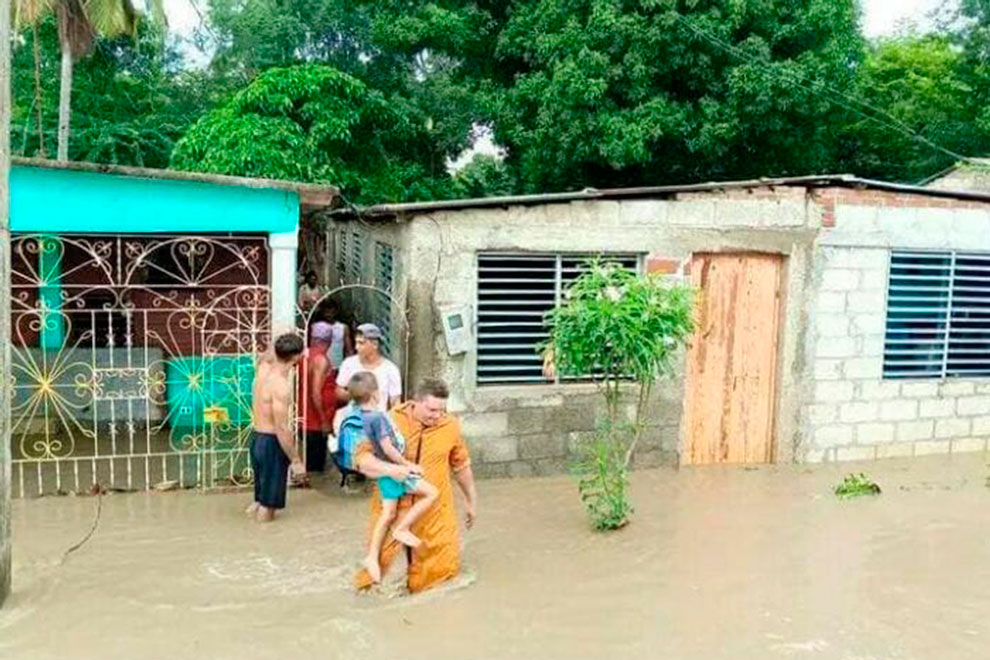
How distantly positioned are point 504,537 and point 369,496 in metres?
1.47

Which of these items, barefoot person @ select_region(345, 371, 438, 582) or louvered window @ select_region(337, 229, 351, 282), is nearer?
barefoot person @ select_region(345, 371, 438, 582)

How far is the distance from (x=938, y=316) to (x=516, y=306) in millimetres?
4482

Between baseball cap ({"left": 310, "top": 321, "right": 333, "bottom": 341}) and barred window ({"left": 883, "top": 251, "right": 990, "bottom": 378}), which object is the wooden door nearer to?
barred window ({"left": 883, "top": 251, "right": 990, "bottom": 378})

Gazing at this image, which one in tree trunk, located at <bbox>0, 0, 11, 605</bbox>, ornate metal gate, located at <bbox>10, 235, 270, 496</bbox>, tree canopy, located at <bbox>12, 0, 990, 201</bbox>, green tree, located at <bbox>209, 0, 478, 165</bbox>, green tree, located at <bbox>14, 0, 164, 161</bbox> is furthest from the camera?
green tree, located at <bbox>209, 0, 478, 165</bbox>

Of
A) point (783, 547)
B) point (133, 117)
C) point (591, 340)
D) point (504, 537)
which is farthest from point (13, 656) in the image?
point (133, 117)

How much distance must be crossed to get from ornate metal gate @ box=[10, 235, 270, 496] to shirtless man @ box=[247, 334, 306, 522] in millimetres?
838

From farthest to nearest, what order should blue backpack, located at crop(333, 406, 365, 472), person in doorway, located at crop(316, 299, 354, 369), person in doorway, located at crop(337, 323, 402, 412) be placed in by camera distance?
person in doorway, located at crop(316, 299, 354, 369) → person in doorway, located at crop(337, 323, 402, 412) → blue backpack, located at crop(333, 406, 365, 472)

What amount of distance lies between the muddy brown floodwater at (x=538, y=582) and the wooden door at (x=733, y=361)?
3.34 ft

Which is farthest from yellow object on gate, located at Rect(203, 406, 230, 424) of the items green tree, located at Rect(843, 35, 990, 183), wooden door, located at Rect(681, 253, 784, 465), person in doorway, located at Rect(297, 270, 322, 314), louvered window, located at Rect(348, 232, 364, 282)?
green tree, located at Rect(843, 35, 990, 183)

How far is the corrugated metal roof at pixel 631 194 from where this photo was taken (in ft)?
27.1

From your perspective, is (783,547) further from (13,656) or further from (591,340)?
(13,656)

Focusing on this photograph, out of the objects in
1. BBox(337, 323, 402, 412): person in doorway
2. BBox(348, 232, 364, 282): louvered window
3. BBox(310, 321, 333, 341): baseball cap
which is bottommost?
BBox(337, 323, 402, 412): person in doorway

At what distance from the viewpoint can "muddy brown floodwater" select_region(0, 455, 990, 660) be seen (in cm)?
526

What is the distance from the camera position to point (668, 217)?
29.5 feet
